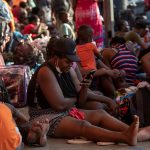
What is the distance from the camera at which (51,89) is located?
4863mm

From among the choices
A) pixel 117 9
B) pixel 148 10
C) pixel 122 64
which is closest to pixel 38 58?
pixel 122 64

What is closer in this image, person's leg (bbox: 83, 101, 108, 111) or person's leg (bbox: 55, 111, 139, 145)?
person's leg (bbox: 55, 111, 139, 145)

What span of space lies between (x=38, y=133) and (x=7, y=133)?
0.51 meters

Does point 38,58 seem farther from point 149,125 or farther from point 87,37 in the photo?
point 149,125

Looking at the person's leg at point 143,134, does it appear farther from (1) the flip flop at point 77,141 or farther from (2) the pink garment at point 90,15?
(2) the pink garment at point 90,15

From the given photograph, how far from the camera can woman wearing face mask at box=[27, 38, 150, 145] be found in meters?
4.65

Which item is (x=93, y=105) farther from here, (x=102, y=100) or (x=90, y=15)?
(x=90, y=15)

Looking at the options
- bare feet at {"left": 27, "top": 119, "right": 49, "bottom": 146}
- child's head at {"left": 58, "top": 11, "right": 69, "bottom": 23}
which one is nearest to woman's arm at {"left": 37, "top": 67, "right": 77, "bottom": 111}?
bare feet at {"left": 27, "top": 119, "right": 49, "bottom": 146}

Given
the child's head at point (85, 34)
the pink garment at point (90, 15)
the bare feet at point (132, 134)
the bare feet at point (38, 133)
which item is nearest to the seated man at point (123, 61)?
the child's head at point (85, 34)

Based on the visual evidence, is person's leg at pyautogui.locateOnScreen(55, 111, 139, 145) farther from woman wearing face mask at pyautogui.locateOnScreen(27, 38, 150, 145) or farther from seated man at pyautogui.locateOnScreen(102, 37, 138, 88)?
seated man at pyautogui.locateOnScreen(102, 37, 138, 88)

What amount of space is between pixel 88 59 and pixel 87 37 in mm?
319

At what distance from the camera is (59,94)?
193 inches

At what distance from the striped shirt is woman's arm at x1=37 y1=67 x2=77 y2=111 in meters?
2.09

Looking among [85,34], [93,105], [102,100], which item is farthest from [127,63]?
[93,105]
